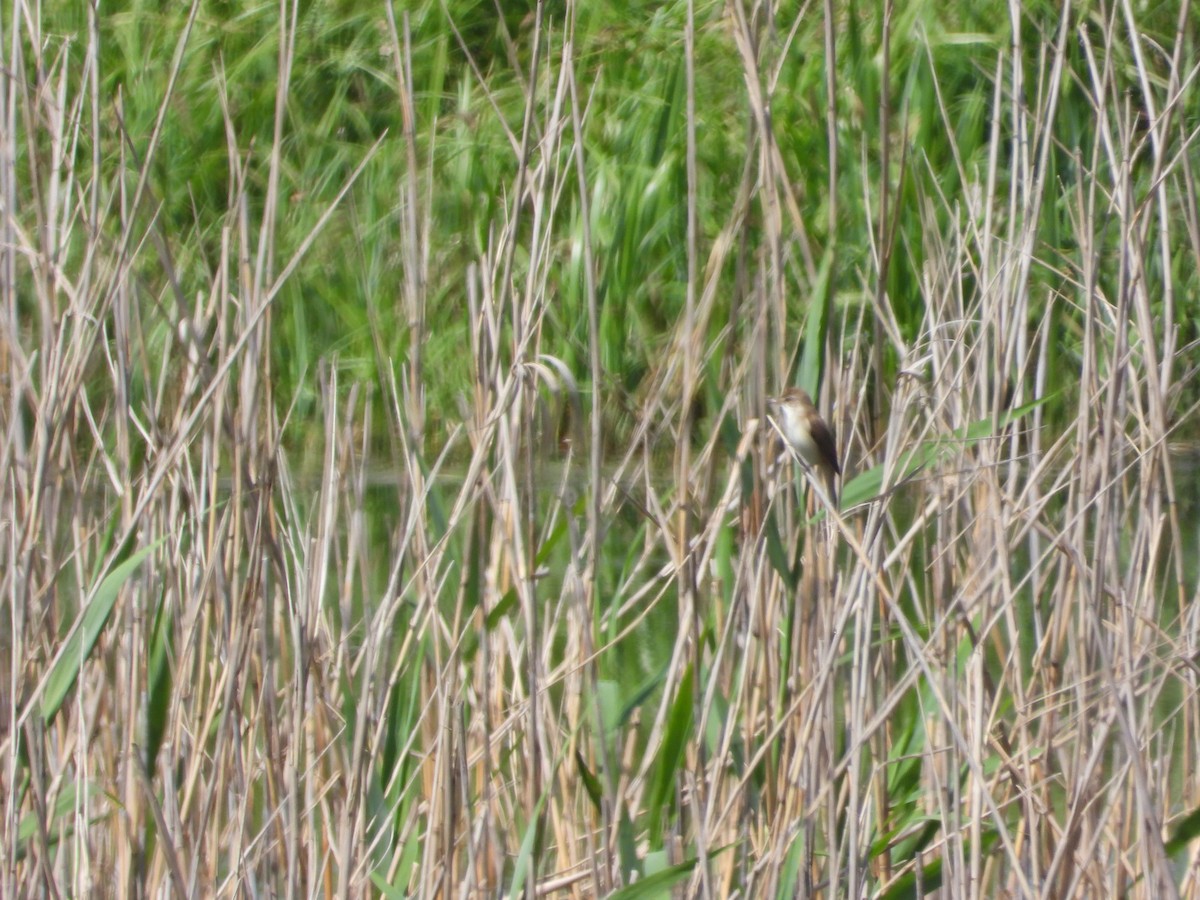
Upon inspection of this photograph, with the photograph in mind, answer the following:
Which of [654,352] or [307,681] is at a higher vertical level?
[307,681]

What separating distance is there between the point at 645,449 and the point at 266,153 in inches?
173

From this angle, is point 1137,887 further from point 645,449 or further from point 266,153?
point 266,153

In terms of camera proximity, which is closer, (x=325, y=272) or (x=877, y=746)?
(x=877, y=746)

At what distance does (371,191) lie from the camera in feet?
17.8

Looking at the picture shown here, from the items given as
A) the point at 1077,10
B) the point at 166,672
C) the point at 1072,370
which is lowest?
the point at 1072,370

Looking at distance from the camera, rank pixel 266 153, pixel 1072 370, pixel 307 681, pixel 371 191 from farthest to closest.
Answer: pixel 266 153 → pixel 371 191 → pixel 1072 370 → pixel 307 681

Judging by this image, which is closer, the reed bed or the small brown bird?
the reed bed

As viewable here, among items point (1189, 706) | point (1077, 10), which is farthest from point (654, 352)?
point (1189, 706)

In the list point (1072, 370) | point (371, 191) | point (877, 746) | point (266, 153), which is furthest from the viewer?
point (266, 153)

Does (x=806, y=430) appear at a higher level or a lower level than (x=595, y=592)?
higher

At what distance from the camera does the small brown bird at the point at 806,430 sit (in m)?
1.89

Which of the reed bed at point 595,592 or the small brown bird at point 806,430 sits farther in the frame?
the small brown bird at point 806,430

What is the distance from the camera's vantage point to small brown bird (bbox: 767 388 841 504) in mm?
1893

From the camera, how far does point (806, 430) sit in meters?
1.97
